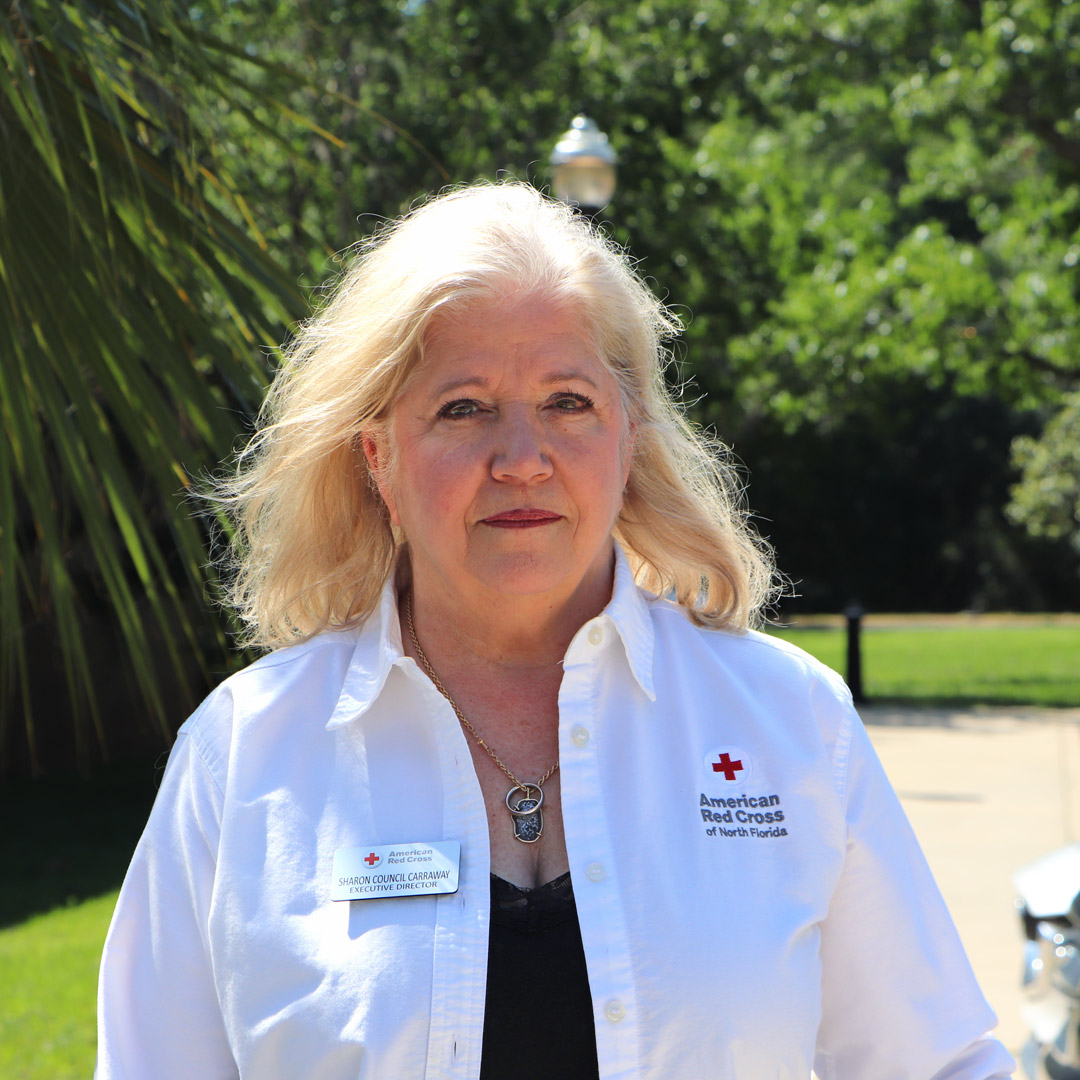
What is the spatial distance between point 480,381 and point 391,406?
169mm

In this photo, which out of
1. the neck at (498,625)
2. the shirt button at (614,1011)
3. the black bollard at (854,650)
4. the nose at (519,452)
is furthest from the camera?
the black bollard at (854,650)

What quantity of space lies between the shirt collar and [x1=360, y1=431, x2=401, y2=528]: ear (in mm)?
137

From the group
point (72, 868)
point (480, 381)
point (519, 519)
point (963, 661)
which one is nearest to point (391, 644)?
point (519, 519)

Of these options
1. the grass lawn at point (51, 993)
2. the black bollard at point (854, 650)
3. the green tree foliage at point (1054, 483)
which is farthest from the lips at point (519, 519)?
the green tree foliage at point (1054, 483)

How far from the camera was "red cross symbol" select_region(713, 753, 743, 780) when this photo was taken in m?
1.86

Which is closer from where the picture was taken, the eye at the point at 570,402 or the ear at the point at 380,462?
the eye at the point at 570,402

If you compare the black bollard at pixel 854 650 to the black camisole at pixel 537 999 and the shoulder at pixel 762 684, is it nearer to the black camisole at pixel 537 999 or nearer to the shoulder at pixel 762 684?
the shoulder at pixel 762 684

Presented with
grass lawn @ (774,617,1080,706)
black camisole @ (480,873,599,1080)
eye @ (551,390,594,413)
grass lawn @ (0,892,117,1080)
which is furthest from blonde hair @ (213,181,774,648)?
grass lawn @ (774,617,1080,706)

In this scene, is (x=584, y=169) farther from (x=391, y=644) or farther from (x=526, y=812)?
(x=526, y=812)

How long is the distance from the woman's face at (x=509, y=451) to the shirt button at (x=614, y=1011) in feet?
1.86

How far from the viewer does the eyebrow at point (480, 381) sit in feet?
6.32

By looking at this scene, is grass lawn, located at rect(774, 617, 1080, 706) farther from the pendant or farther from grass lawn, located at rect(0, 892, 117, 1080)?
the pendant

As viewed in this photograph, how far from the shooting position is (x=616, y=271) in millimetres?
2086

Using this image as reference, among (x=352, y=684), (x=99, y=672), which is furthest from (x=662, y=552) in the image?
(x=99, y=672)
